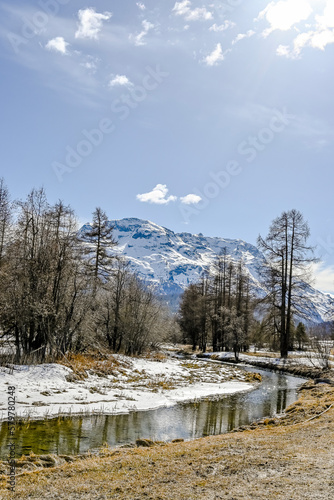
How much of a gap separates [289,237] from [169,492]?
28.9 m

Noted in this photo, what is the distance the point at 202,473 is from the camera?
5.52 m

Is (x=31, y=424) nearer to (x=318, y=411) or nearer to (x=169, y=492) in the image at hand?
(x=169, y=492)

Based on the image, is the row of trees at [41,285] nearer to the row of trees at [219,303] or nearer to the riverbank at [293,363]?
the riverbank at [293,363]

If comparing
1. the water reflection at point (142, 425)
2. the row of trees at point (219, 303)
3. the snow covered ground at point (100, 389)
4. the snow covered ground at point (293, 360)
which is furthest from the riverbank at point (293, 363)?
the row of trees at point (219, 303)

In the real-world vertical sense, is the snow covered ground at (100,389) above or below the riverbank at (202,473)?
below

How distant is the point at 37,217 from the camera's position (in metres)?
20.0

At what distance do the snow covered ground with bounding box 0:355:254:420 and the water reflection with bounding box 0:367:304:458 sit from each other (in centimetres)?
65

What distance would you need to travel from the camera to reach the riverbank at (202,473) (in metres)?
4.72

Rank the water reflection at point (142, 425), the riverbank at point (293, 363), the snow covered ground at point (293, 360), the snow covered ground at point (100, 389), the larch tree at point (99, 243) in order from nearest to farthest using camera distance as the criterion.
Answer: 1. the water reflection at point (142, 425)
2. the snow covered ground at point (100, 389)
3. the riverbank at point (293, 363)
4. the snow covered ground at point (293, 360)
5. the larch tree at point (99, 243)

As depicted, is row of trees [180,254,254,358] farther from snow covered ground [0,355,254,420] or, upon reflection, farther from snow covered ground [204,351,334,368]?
snow covered ground [0,355,254,420]

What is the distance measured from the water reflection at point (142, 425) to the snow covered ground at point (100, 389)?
2.13 ft

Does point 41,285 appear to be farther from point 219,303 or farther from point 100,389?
point 219,303

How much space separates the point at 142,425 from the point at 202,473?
19.8 feet

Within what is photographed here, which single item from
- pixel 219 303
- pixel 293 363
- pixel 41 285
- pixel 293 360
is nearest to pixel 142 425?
pixel 41 285
